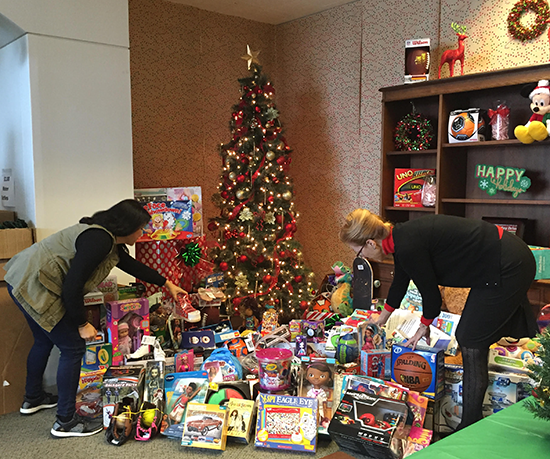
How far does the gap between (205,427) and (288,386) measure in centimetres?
53

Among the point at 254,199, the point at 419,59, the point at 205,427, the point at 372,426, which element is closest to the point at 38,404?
the point at 205,427

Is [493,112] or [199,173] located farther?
[199,173]

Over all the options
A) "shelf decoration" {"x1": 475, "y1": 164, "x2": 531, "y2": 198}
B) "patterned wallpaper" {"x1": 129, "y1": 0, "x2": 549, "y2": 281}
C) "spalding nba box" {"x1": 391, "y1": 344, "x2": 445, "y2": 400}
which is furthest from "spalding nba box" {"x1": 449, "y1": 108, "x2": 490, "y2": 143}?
"spalding nba box" {"x1": 391, "y1": 344, "x2": 445, "y2": 400}

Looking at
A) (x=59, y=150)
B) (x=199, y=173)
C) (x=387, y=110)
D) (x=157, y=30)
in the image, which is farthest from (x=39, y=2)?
(x=387, y=110)

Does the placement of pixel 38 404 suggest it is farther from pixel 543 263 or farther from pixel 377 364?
pixel 543 263

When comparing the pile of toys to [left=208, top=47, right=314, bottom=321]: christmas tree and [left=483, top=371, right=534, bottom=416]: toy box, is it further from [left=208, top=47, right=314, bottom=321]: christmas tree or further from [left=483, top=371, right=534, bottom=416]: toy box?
[left=208, top=47, right=314, bottom=321]: christmas tree

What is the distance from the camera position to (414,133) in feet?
12.9

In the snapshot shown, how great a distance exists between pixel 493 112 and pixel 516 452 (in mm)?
2568

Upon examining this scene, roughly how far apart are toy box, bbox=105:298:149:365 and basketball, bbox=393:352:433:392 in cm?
159

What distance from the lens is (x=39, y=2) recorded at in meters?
3.12

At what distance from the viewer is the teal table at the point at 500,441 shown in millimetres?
1572

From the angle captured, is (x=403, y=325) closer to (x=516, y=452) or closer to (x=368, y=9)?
(x=516, y=452)

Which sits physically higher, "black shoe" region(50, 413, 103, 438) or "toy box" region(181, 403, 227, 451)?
"toy box" region(181, 403, 227, 451)

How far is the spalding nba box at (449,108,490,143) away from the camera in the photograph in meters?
3.53
